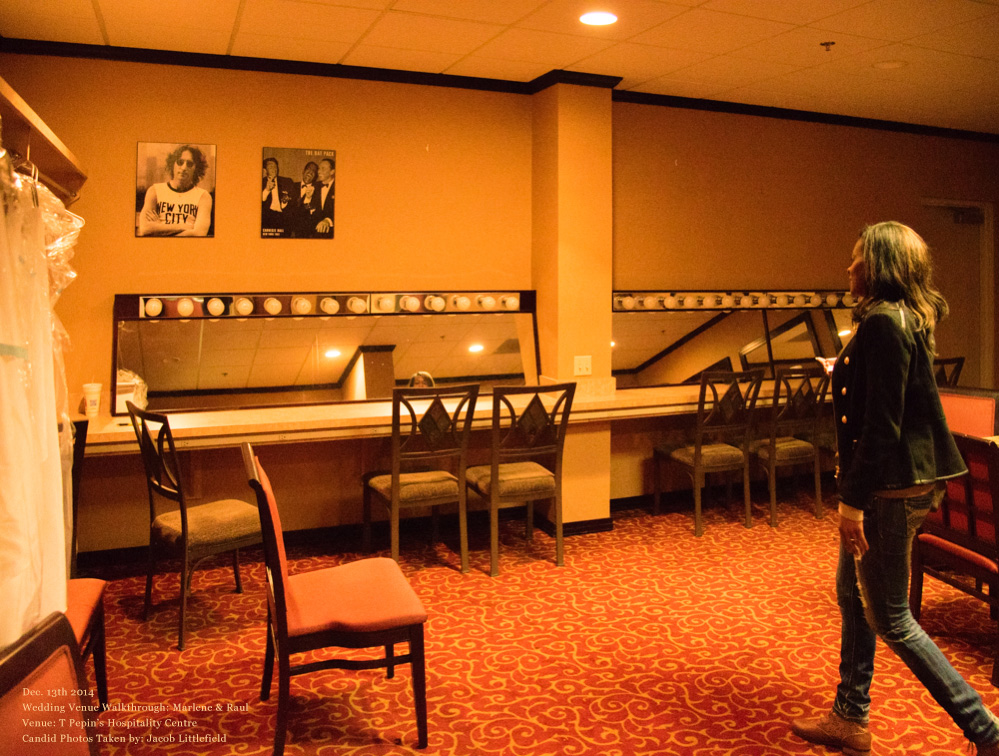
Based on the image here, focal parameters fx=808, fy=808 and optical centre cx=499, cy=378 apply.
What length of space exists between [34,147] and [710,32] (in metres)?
3.07

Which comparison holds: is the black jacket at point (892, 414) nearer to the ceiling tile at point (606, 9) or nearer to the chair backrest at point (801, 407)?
the ceiling tile at point (606, 9)

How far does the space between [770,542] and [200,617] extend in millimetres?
3082

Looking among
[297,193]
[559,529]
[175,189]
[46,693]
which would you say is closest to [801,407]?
[559,529]

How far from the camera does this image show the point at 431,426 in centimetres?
401

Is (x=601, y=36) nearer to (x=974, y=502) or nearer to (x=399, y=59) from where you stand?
(x=399, y=59)

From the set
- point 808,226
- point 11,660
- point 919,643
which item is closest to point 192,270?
point 11,660

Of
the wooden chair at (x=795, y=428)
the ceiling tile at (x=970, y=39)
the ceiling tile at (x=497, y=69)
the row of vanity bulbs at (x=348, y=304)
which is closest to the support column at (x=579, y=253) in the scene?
the ceiling tile at (x=497, y=69)

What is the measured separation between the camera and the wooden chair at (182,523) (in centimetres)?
324

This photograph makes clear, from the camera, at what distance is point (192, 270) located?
4430mm

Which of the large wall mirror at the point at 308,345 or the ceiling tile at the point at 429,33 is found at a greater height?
the ceiling tile at the point at 429,33

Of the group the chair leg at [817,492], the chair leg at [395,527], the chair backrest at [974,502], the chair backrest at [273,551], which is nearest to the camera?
the chair backrest at [273,551]

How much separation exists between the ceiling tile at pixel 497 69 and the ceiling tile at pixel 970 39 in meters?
1.87

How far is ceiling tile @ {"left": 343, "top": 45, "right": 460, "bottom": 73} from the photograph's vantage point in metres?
4.36

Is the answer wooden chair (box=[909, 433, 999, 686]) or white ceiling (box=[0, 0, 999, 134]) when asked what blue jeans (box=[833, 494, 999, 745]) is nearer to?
wooden chair (box=[909, 433, 999, 686])
